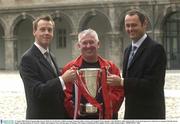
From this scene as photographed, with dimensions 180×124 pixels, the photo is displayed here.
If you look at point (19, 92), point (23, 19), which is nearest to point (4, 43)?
point (23, 19)

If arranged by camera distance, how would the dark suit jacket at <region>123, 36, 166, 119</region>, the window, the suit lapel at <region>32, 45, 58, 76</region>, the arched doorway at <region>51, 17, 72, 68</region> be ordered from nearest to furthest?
the dark suit jacket at <region>123, 36, 166, 119</region> < the suit lapel at <region>32, 45, 58, 76</region> < the arched doorway at <region>51, 17, 72, 68</region> < the window

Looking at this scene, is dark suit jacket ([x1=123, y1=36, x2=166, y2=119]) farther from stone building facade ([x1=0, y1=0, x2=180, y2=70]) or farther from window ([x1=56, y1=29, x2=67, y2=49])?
window ([x1=56, y1=29, x2=67, y2=49])

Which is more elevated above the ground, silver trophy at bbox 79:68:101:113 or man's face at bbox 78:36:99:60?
man's face at bbox 78:36:99:60

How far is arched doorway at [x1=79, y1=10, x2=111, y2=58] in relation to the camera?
33562 mm

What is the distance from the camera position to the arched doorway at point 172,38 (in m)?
32.4

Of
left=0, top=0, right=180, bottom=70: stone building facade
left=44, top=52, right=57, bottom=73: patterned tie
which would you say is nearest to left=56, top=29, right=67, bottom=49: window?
left=0, top=0, right=180, bottom=70: stone building facade

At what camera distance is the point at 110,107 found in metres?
4.60

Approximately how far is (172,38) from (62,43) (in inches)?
339

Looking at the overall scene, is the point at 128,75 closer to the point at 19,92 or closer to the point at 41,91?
the point at 41,91

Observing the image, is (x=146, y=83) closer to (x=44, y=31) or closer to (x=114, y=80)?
(x=114, y=80)

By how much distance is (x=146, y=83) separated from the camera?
4539mm

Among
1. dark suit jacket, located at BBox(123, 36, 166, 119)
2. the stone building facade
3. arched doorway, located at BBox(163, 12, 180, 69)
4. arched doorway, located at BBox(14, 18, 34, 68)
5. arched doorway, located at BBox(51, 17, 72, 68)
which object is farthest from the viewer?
arched doorway, located at BBox(14, 18, 34, 68)

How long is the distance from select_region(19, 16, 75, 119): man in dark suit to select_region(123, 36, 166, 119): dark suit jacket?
0.59m

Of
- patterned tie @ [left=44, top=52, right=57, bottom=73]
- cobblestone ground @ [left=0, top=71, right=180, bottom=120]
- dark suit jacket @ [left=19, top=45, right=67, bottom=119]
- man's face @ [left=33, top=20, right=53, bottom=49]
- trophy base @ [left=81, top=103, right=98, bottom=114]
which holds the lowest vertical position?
cobblestone ground @ [left=0, top=71, right=180, bottom=120]
